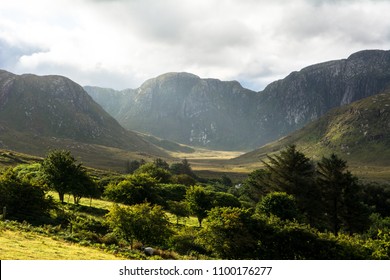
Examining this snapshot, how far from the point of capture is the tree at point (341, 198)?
6562cm

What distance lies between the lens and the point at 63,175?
68500 mm

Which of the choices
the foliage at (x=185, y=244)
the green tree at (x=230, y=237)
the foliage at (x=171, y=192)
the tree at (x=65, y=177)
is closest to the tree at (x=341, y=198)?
the green tree at (x=230, y=237)

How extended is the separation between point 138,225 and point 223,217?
1089cm

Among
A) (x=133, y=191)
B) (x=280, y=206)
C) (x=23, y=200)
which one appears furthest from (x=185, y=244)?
(x=133, y=191)

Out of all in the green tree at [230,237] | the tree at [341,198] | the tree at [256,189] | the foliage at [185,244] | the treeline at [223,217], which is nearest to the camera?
the treeline at [223,217]

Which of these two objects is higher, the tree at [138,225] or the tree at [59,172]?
the tree at [59,172]

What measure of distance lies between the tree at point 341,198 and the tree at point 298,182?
2.70 meters

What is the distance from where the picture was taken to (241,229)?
4281 centimetres

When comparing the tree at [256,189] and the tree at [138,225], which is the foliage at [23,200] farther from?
the tree at [256,189]

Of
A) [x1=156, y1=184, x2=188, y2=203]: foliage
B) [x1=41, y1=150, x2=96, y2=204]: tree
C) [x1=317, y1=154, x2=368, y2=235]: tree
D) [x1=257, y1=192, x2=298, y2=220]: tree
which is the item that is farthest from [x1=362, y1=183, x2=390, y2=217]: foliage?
[x1=41, y1=150, x2=96, y2=204]: tree

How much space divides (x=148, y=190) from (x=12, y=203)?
3382 centimetres

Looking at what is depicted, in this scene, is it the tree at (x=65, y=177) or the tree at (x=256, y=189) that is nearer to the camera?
the tree at (x=65, y=177)

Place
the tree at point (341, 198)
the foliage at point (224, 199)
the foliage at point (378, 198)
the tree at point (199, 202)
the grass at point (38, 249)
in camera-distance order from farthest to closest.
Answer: the foliage at point (378, 198)
the foliage at point (224, 199)
the tree at point (199, 202)
the tree at point (341, 198)
the grass at point (38, 249)

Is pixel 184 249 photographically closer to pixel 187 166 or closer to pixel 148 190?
pixel 148 190
